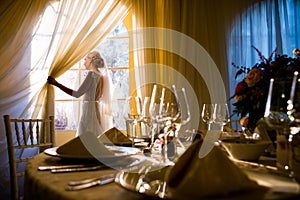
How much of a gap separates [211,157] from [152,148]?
0.74 m

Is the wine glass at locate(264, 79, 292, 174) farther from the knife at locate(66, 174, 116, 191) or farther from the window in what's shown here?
the window

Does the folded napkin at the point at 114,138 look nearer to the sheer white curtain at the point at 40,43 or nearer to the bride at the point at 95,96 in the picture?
the sheer white curtain at the point at 40,43

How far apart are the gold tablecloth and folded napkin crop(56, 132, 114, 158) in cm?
9

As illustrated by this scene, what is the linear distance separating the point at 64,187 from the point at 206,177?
338 mm

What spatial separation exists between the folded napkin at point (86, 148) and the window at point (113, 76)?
92.0 inches

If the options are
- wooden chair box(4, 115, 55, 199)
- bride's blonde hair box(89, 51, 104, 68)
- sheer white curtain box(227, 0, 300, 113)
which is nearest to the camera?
wooden chair box(4, 115, 55, 199)

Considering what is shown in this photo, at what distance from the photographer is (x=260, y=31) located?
3.25 m

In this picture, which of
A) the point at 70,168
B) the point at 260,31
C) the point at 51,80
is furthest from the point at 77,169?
the point at 260,31

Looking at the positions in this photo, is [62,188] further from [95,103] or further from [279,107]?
[95,103]

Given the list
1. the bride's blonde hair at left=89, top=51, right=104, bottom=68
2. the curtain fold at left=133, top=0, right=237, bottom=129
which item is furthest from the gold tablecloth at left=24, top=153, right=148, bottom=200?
the bride's blonde hair at left=89, top=51, right=104, bottom=68

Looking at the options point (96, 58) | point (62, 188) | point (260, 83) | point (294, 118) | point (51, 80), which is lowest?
point (62, 188)

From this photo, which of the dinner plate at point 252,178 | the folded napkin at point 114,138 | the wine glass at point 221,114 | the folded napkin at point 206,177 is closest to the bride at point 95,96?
the folded napkin at point 114,138

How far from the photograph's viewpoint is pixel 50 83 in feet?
10.3

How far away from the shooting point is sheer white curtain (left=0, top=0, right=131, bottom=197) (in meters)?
2.82
